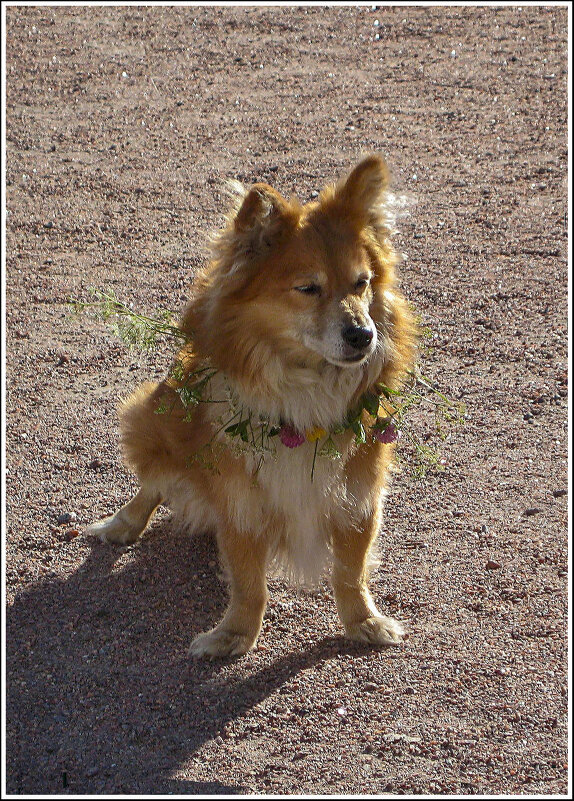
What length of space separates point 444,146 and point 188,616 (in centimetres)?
617

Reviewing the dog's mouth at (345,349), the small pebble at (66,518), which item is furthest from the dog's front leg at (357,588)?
the small pebble at (66,518)

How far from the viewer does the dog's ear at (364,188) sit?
4191 millimetres

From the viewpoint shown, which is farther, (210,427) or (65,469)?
(65,469)

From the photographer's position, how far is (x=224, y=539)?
15.4ft

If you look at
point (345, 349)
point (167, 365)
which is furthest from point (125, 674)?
point (167, 365)

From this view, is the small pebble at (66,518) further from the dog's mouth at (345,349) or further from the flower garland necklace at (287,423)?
the dog's mouth at (345,349)

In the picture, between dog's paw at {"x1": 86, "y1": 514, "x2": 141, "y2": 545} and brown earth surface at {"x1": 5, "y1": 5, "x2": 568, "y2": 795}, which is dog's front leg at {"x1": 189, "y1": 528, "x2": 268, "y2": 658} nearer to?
brown earth surface at {"x1": 5, "y1": 5, "x2": 568, "y2": 795}

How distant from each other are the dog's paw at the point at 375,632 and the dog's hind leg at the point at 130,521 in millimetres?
1265

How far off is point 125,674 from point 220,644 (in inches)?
18.0

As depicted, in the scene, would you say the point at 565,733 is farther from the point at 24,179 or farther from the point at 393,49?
the point at 393,49

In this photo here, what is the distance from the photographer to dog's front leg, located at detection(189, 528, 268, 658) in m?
4.63

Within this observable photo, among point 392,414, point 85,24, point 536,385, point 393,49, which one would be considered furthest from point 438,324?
point 85,24

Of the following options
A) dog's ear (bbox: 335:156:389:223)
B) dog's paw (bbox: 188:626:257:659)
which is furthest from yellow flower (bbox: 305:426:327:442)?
dog's paw (bbox: 188:626:257:659)

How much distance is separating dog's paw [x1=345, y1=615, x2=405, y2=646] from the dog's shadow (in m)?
0.08
